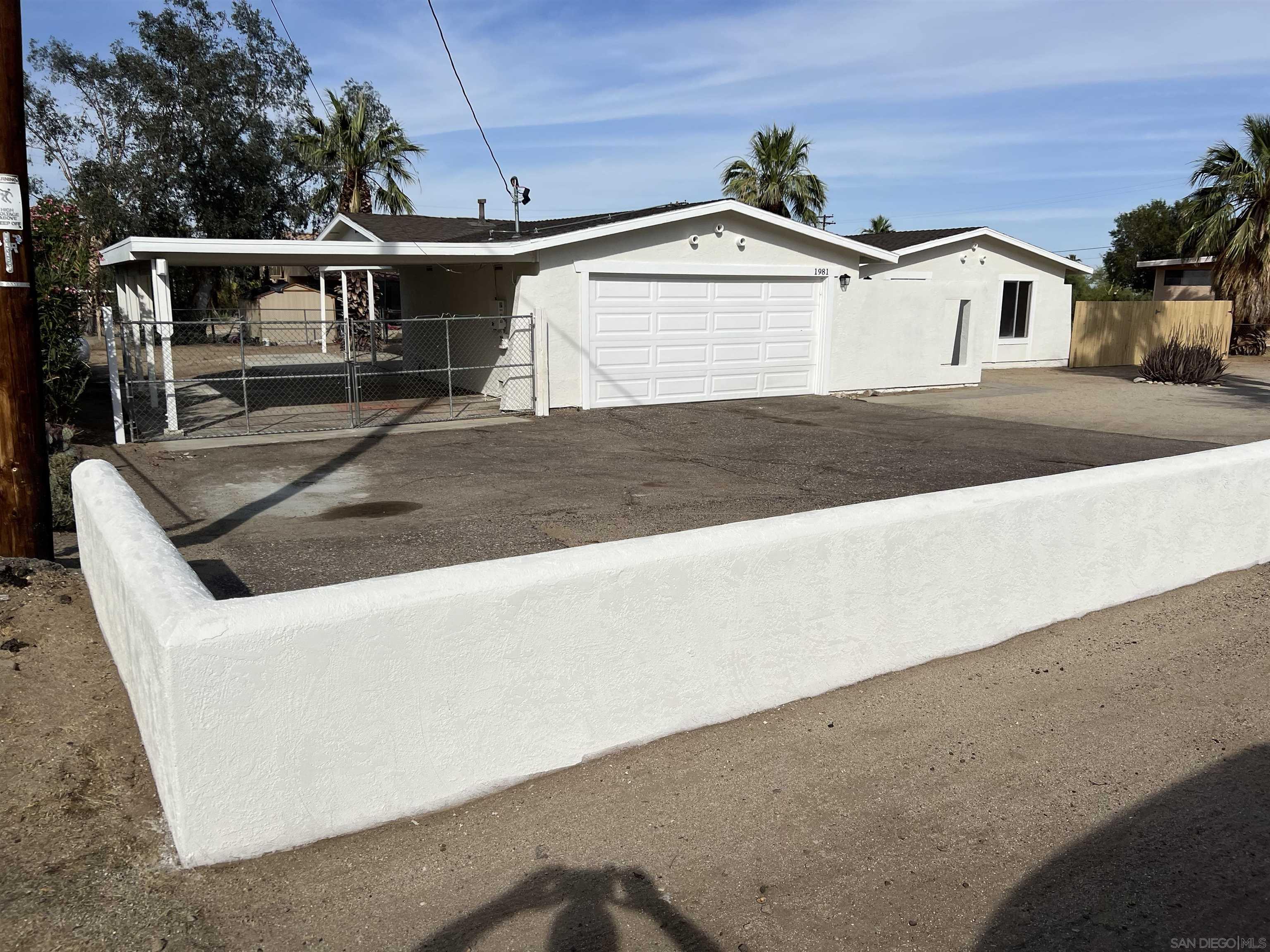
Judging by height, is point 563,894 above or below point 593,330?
below

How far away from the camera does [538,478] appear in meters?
11.0

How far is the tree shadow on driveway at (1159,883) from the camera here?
134 inches

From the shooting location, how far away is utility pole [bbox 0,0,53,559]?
18.5 ft

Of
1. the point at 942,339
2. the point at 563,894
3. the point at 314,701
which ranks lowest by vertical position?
the point at 563,894

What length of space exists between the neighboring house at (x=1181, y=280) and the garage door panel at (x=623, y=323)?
24.3 metres

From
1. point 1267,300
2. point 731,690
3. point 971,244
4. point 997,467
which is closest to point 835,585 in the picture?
point 731,690

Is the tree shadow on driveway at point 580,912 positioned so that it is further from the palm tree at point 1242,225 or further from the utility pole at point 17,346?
the palm tree at point 1242,225

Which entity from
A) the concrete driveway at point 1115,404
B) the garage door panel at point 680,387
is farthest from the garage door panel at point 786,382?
the garage door panel at point 680,387

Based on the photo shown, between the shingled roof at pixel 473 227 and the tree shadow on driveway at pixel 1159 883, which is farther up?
the shingled roof at pixel 473 227

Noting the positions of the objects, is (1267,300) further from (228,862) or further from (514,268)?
(228,862)

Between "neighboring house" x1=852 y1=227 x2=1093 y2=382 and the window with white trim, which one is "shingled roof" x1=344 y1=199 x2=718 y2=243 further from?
the window with white trim

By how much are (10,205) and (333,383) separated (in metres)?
16.2

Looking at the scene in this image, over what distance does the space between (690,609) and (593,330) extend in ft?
40.4

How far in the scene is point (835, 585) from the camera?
5.15 metres
